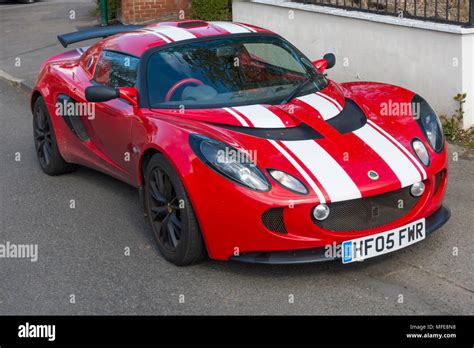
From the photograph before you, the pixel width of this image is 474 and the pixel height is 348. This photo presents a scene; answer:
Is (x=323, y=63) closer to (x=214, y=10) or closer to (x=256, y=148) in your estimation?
(x=256, y=148)

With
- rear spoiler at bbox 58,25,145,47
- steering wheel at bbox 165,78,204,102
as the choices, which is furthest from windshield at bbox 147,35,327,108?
rear spoiler at bbox 58,25,145,47

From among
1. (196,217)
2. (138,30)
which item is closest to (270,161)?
(196,217)

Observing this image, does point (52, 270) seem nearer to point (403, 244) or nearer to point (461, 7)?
point (403, 244)

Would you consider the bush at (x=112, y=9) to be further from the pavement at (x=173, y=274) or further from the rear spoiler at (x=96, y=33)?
the pavement at (x=173, y=274)

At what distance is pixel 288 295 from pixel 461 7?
4615 mm

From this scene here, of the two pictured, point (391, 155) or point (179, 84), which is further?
point (179, 84)

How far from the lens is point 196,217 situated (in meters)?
5.18

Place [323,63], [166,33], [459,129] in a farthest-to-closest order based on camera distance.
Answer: [459,129] < [323,63] < [166,33]

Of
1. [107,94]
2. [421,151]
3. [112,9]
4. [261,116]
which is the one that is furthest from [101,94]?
[112,9]

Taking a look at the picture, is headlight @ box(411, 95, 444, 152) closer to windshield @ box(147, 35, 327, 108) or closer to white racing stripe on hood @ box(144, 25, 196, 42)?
windshield @ box(147, 35, 327, 108)

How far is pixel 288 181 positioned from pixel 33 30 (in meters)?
13.2

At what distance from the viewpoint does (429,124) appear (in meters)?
5.74

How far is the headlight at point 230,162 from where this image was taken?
4.96m

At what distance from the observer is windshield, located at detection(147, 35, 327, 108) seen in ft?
19.3
